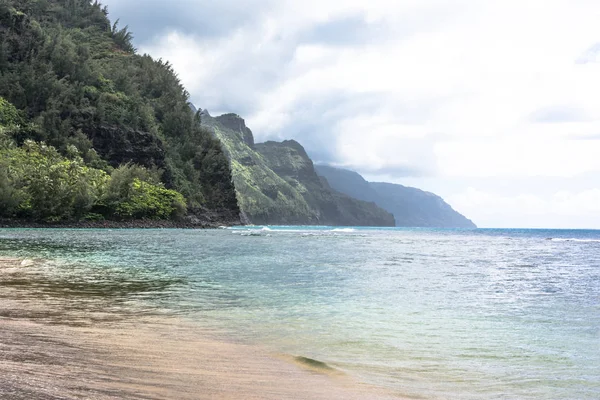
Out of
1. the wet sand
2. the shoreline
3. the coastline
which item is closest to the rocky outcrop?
the coastline

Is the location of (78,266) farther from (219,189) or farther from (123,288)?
(219,189)

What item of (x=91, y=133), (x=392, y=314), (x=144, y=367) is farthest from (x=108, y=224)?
(x=144, y=367)

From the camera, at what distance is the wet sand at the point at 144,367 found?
6324 millimetres

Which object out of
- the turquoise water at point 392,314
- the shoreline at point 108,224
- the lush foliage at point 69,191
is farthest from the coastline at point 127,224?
the turquoise water at point 392,314

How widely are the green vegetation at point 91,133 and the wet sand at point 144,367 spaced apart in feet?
271

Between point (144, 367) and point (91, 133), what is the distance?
134 metres

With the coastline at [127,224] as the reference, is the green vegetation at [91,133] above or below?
above

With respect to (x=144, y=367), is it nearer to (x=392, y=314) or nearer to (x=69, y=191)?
(x=392, y=314)

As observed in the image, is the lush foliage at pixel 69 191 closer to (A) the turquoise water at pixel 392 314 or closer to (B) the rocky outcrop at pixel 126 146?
(B) the rocky outcrop at pixel 126 146

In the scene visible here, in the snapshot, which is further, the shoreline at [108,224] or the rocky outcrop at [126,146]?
the rocky outcrop at [126,146]

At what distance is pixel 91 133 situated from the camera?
426 ft

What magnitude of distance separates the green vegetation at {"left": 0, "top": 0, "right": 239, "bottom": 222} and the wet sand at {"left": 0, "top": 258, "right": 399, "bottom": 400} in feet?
271

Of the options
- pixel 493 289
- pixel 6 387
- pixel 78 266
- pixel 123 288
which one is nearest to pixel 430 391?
pixel 6 387

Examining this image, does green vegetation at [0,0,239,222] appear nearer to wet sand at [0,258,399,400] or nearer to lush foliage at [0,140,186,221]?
lush foliage at [0,140,186,221]
